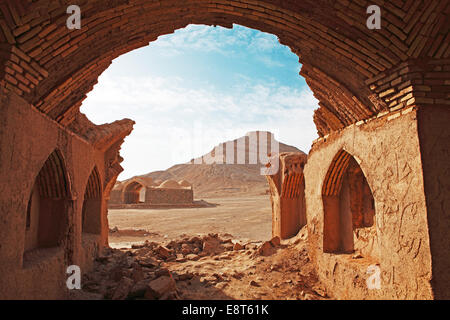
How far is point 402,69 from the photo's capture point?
3785 mm

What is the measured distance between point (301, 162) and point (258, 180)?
54721 mm

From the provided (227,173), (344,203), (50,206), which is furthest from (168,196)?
(227,173)

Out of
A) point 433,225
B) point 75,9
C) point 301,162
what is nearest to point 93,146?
point 75,9

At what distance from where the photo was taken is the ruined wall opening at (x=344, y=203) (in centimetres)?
602

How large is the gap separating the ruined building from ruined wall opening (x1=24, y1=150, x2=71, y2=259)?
2 cm

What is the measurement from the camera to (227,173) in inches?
2712

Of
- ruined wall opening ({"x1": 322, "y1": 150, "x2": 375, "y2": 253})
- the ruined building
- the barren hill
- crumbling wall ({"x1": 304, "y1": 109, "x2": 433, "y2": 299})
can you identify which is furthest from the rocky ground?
the barren hill

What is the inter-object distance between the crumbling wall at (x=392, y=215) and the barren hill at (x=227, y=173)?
44.8 m

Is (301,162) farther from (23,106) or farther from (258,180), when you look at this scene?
(258,180)

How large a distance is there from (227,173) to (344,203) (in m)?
62.6

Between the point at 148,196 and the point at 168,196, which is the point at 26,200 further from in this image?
the point at 168,196

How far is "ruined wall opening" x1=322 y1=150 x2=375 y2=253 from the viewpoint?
6020mm
